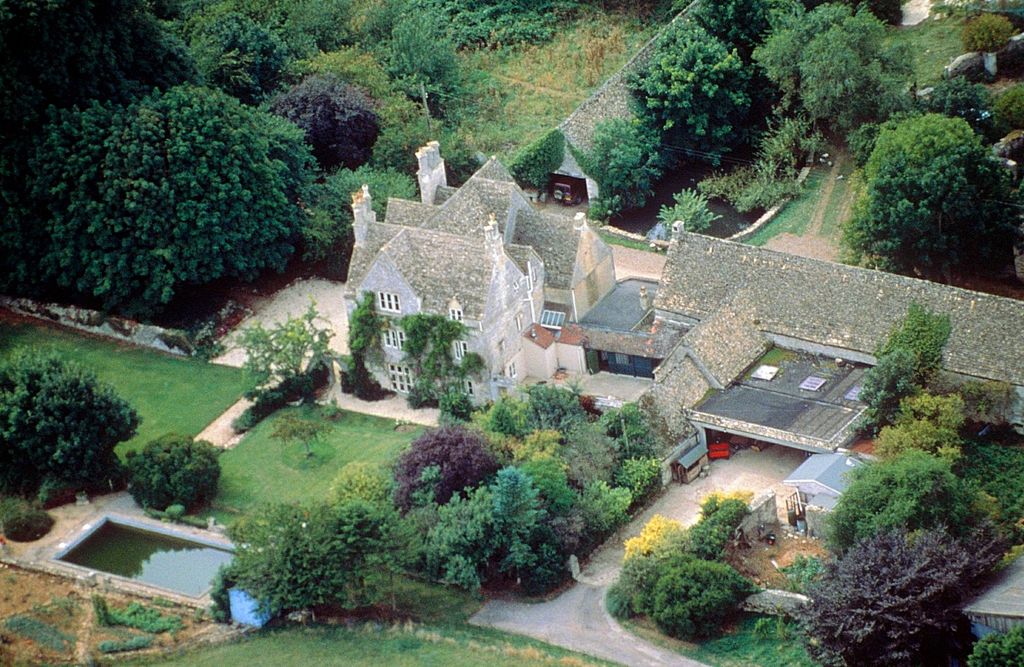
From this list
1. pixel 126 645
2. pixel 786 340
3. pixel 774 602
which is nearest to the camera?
pixel 774 602

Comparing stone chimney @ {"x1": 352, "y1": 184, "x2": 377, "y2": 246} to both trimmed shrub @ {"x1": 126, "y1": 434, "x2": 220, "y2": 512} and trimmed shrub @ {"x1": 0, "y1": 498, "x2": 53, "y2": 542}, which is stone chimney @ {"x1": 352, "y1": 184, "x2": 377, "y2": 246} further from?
trimmed shrub @ {"x1": 0, "y1": 498, "x2": 53, "y2": 542}

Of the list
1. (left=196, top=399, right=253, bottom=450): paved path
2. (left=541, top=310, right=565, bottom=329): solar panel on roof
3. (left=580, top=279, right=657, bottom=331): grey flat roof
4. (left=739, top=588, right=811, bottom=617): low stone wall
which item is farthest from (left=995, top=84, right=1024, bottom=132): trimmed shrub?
(left=196, top=399, right=253, bottom=450): paved path

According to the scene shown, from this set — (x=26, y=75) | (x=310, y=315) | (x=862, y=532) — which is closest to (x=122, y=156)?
(x=26, y=75)

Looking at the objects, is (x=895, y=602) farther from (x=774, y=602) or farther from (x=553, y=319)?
(x=553, y=319)

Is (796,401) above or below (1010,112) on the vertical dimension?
below

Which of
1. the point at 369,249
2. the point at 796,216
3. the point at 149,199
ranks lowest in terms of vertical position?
the point at 796,216

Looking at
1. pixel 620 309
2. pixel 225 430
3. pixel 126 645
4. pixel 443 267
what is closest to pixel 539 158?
pixel 620 309

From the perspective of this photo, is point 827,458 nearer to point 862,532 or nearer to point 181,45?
point 862,532
